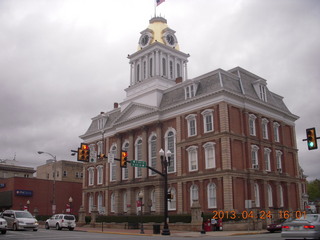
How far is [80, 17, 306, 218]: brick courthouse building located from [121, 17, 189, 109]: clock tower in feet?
0.56

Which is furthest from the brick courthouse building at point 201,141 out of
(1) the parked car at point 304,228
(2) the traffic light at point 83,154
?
(1) the parked car at point 304,228

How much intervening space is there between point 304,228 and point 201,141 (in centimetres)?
2852

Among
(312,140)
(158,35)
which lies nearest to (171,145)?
(158,35)

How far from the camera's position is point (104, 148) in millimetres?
62844

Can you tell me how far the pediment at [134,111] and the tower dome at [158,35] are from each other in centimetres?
1268

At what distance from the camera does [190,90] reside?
4953cm

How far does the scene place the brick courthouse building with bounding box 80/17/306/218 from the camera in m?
44.4

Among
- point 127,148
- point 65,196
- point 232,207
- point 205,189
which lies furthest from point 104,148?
point 232,207

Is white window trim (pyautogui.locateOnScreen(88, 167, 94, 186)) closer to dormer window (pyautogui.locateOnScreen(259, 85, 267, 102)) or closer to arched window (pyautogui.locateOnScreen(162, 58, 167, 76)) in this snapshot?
arched window (pyautogui.locateOnScreen(162, 58, 167, 76))

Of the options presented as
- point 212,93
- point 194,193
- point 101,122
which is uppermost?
point 101,122

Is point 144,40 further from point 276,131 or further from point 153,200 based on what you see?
point 153,200

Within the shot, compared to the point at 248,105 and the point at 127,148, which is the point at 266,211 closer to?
the point at 248,105

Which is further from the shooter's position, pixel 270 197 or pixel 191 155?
pixel 270 197

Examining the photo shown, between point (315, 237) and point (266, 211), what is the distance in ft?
91.5
